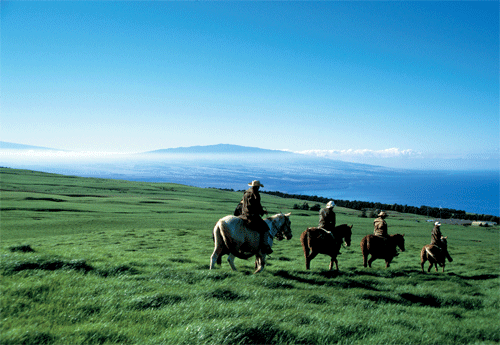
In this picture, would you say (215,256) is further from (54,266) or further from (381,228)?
(381,228)

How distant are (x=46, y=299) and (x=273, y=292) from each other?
4803mm

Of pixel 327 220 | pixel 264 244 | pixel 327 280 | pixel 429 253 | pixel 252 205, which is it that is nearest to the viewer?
pixel 327 280

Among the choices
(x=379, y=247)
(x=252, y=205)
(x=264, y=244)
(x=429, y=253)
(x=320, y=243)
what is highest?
(x=252, y=205)

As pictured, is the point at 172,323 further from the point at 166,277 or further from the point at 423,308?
the point at 423,308

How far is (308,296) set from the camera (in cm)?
683

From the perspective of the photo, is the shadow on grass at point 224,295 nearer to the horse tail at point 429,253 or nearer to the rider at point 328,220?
the rider at point 328,220

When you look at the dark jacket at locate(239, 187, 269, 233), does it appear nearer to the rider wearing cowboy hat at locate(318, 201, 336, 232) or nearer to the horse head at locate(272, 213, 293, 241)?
the horse head at locate(272, 213, 293, 241)

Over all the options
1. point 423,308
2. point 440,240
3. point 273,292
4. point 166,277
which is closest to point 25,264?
point 166,277

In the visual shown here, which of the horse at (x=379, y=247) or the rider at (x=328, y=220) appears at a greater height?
the rider at (x=328, y=220)

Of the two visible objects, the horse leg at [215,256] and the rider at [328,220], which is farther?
the rider at [328,220]

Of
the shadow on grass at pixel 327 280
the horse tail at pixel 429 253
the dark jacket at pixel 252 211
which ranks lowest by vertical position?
the shadow on grass at pixel 327 280

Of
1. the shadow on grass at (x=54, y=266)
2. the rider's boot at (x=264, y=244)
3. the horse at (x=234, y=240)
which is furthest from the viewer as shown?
the rider's boot at (x=264, y=244)

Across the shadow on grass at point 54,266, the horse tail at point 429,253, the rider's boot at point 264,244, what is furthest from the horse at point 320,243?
the shadow on grass at point 54,266

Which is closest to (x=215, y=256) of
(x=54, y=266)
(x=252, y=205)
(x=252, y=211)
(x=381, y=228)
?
(x=252, y=211)
